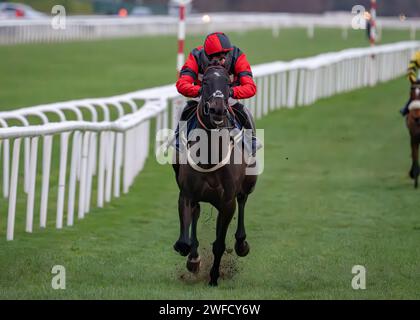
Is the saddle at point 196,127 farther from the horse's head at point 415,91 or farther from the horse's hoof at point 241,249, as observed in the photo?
the horse's head at point 415,91

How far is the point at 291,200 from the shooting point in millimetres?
12641

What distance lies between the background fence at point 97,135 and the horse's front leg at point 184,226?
99 centimetres

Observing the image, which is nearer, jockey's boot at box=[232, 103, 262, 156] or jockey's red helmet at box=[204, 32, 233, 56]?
jockey's red helmet at box=[204, 32, 233, 56]

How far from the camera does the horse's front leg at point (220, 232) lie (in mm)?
7965

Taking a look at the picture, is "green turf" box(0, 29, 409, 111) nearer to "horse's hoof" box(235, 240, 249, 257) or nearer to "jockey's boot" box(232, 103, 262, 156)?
"horse's hoof" box(235, 240, 249, 257)

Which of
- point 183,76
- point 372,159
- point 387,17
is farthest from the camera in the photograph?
point 387,17

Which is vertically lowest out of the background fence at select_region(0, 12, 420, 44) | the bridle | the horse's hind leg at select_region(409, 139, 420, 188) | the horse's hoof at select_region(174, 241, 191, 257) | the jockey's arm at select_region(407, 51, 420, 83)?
the background fence at select_region(0, 12, 420, 44)

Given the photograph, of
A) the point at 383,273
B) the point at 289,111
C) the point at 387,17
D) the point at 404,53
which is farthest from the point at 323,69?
the point at 387,17

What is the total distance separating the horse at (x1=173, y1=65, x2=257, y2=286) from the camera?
7.50 m

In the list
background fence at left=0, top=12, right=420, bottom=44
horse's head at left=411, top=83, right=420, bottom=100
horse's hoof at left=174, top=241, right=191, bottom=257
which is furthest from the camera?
background fence at left=0, top=12, right=420, bottom=44

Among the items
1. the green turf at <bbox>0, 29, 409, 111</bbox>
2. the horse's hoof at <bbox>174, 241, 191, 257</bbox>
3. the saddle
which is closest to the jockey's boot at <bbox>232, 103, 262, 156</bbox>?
the saddle

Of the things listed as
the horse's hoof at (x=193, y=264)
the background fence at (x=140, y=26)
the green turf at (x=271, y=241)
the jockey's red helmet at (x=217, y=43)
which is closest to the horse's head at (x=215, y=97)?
the jockey's red helmet at (x=217, y=43)
